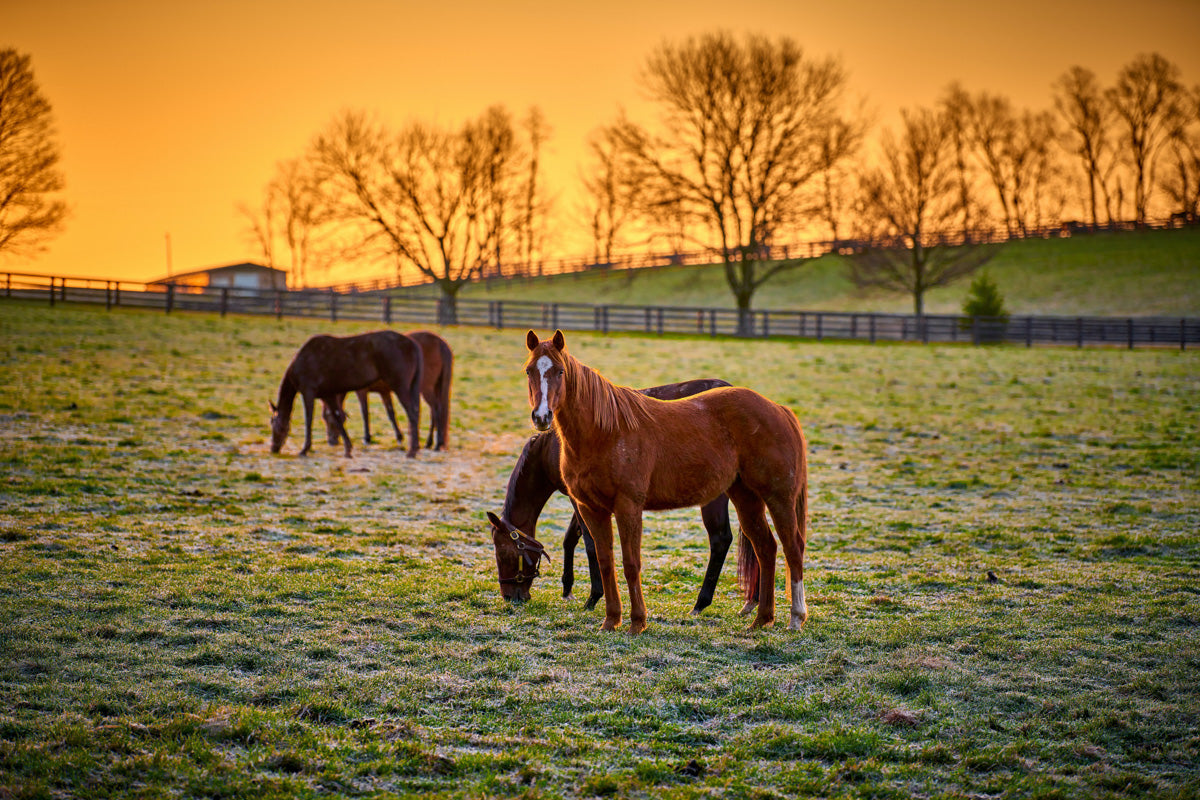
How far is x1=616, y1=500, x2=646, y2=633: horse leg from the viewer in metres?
6.73

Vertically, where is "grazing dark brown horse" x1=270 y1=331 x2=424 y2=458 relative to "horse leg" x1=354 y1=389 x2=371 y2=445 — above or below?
above

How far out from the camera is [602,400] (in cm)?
672

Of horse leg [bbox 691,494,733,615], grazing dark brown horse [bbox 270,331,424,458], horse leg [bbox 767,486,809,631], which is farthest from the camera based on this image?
grazing dark brown horse [bbox 270,331,424,458]

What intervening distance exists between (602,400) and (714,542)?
1819mm

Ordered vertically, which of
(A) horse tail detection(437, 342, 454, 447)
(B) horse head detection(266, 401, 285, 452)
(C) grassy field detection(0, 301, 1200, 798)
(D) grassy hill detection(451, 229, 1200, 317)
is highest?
(D) grassy hill detection(451, 229, 1200, 317)

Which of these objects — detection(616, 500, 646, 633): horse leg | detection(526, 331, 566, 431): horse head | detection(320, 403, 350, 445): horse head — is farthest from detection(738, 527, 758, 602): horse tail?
detection(320, 403, 350, 445): horse head

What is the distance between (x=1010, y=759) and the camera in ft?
15.5

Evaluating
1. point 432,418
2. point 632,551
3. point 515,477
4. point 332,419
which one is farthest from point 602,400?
point 432,418

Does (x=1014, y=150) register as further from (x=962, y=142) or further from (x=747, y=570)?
(x=747, y=570)

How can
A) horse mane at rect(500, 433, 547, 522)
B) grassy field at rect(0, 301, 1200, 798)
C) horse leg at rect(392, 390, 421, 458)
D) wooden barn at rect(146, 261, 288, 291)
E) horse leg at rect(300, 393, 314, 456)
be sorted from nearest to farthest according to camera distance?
grassy field at rect(0, 301, 1200, 798), horse mane at rect(500, 433, 547, 522), horse leg at rect(300, 393, 314, 456), horse leg at rect(392, 390, 421, 458), wooden barn at rect(146, 261, 288, 291)

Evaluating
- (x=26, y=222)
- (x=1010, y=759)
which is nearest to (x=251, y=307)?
(x=26, y=222)

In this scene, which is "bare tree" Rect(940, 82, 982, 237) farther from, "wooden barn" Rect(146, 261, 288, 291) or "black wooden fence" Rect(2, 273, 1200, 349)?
"wooden barn" Rect(146, 261, 288, 291)

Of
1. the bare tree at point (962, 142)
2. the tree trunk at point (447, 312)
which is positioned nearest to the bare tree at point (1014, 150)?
the bare tree at point (962, 142)

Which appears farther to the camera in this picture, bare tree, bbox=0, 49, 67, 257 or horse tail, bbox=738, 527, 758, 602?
bare tree, bbox=0, 49, 67, 257
